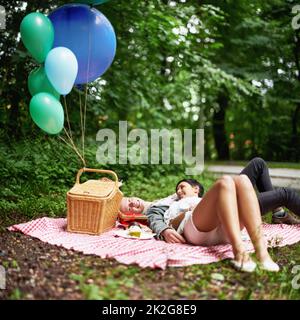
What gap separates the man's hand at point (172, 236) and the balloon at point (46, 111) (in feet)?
3.84

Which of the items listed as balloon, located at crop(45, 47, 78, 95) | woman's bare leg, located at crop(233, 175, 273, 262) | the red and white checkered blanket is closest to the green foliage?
the red and white checkered blanket

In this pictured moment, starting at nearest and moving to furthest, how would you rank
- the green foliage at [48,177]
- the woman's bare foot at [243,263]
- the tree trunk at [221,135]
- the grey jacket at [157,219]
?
the woman's bare foot at [243,263]
the grey jacket at [157,219]
the green foliage at [48,177]
the tree trunk at [221,135]

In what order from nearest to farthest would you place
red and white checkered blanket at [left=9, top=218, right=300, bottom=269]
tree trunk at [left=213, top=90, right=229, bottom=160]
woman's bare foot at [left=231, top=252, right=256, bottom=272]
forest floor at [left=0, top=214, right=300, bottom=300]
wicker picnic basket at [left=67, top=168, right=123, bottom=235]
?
forest floor at [left=0, top=214, right=300, bottom=300] → woman's bare foot at [left=231, top=252, right=256, bottom=272] → red and white checkered blanket at [left=9, top=218, right=300, bottom=269] → wicker picnic basket at [left=67, top=168, right=123, bottom=235] → tree trunk at [left=213, top=90, right=229, bottom=160]

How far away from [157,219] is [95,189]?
51 cm

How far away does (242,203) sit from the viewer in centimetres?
254

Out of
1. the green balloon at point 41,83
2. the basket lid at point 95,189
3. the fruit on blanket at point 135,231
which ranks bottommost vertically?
the fruit on blanket at point 135,231

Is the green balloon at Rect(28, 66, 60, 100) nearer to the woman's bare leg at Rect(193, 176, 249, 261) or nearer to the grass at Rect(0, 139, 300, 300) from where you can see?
the grass at Rect(0, 139, 300, 300)

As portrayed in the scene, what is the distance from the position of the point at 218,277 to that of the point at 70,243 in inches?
41.7

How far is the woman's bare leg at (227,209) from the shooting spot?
2469 millimetres

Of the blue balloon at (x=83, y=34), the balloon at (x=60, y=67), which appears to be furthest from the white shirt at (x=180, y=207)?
the blue balloon at (x=83, y=34)

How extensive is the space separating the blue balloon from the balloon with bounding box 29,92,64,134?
516 millimetres

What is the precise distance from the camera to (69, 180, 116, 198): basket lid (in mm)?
3189

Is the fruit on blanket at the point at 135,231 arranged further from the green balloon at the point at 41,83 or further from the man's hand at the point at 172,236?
the green balloon at the point at 41,83

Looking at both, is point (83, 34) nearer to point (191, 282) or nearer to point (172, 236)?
point (172, 236)
